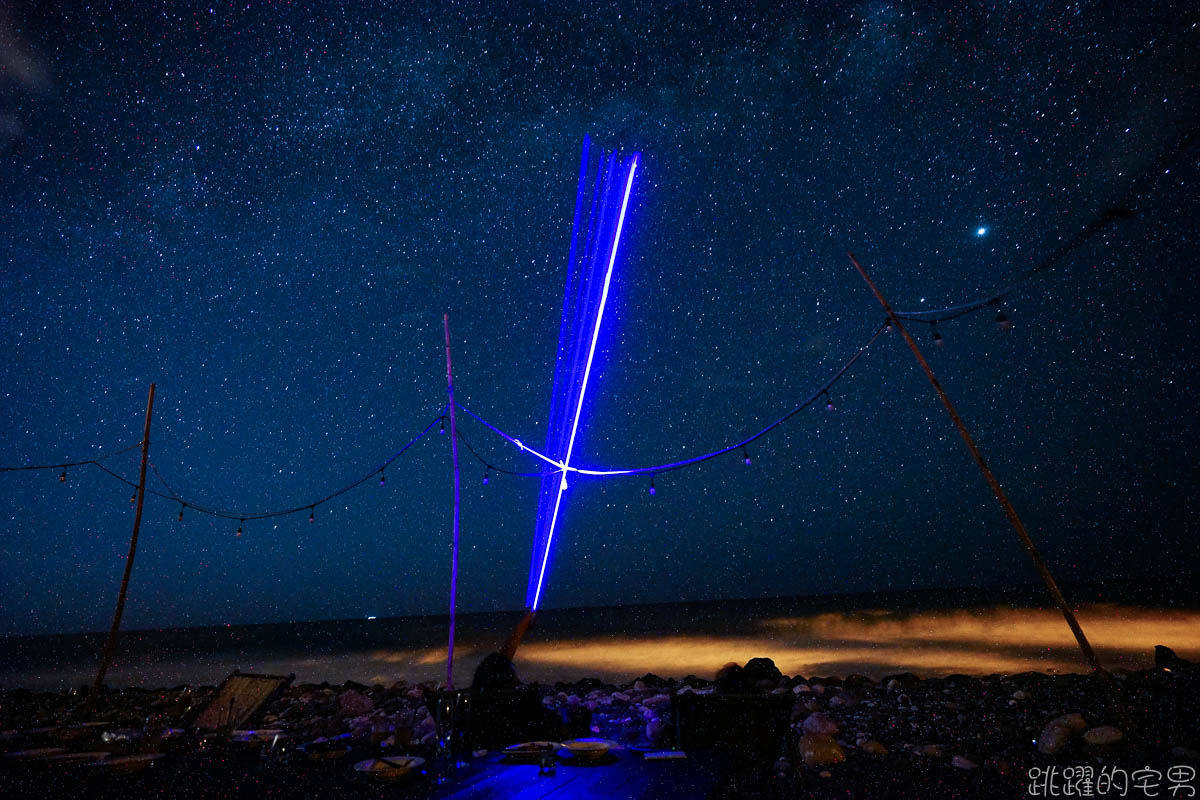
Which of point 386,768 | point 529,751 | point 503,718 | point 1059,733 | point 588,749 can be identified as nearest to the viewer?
point 386,768

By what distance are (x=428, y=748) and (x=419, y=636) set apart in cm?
5755

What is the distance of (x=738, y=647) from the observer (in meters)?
36.1

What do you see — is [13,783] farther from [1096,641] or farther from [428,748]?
[1096,641]

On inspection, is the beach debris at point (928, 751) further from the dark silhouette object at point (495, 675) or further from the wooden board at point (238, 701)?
the wooden board at point (238, 701)

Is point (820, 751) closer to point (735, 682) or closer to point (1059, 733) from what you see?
point (735, 682)

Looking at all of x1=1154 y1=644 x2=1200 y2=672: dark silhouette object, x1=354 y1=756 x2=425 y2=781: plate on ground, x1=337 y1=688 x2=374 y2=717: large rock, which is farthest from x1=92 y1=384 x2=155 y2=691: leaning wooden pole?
x1=1154 y1=644 x2=1200 y2=672: dark silhouette object

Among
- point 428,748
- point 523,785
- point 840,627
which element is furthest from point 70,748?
point 840,627

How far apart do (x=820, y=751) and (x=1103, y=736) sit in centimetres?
354

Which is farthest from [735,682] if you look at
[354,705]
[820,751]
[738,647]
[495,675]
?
[738,647]

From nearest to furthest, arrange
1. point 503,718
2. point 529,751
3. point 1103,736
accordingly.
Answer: point 529,751, point 503,718, point 1103,736

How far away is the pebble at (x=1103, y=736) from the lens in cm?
775

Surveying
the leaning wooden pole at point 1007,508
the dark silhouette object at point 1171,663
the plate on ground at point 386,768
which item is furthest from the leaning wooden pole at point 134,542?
the dark silhouette object at point 1171,663

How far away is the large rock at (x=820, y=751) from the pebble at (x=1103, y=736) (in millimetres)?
3038

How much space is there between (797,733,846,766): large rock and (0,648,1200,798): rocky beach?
22 mm
